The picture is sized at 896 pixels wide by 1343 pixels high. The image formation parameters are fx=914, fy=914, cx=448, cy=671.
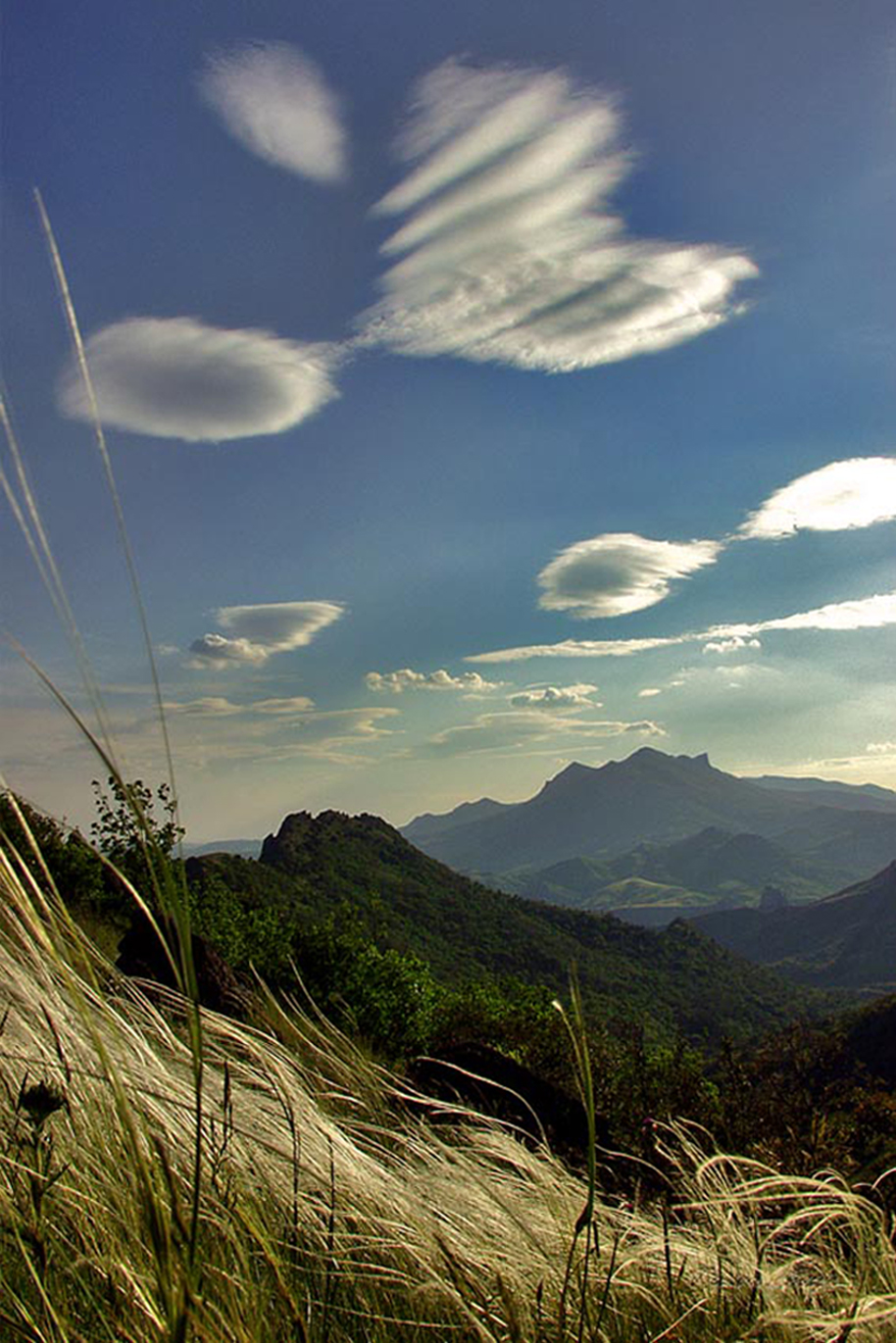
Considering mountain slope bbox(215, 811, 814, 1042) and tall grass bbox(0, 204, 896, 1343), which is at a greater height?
tall grass bbox(0, 204, 896, 1343)

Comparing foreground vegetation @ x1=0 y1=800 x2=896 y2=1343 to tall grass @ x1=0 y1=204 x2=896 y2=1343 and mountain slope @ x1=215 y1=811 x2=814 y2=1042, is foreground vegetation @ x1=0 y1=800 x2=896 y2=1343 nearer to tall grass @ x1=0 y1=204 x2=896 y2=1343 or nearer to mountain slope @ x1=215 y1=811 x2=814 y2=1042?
tall grass @ x1=0 y1=204 x2=896 y2=1343

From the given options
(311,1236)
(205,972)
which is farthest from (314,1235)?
(205,972)

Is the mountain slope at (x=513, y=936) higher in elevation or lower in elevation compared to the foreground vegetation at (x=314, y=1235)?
lower

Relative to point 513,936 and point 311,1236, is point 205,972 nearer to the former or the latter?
point 311,1236

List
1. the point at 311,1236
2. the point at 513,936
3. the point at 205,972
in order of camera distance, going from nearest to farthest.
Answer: the point at 311,1236, the point at 205,972, the point at 513,936

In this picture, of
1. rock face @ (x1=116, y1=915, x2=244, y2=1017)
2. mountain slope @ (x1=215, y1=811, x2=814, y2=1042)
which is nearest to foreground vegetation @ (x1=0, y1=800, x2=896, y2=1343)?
rock face @ (x1=116, y1=915, x2=244, y2=1017)

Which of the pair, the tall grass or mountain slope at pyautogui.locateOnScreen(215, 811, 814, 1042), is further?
mountain slope at pyautogui.locateOnScreen(215, 811, 814, 1042)

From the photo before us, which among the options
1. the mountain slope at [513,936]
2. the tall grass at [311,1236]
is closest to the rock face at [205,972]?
the tall grass at [311,1236]

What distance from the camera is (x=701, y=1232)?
321cm

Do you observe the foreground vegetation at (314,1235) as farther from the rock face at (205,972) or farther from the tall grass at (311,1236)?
the rock face at (205,972)

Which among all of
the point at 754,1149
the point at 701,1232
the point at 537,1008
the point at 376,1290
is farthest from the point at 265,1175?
the point at 537,1008

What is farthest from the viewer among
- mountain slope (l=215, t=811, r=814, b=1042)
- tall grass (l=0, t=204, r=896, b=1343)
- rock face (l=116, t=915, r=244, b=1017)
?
mountain slope (l=215, t=811, r=814, b=1042)

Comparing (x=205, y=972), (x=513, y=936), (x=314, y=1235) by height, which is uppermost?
(x=314, y=1235)

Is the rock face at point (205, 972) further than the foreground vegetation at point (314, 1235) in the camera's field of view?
Yes
